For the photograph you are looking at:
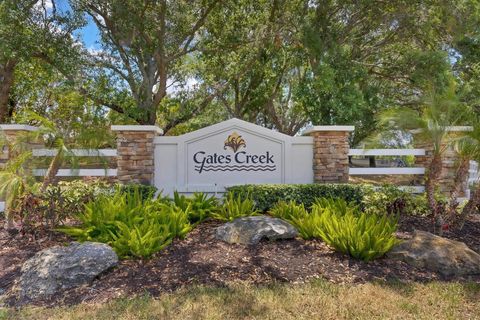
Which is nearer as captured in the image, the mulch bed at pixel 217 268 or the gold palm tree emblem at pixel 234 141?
the mulch bed at pixel 217 268

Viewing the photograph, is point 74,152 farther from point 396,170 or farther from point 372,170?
point 396,170

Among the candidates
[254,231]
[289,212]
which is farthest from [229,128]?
[254,231]

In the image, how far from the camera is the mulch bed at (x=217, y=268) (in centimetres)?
440

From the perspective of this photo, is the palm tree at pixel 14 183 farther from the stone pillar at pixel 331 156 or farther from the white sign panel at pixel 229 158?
the stone pillar at pixel 331 156

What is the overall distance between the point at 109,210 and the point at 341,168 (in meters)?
5.35

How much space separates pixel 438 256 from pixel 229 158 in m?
5.03

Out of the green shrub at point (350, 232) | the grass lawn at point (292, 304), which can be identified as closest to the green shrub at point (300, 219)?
the green shrub at point (350, 232)

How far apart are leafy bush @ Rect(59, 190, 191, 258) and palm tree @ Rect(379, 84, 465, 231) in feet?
12.6

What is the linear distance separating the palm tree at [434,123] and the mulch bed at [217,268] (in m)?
2.13

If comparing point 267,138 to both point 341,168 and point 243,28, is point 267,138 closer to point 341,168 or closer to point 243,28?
point 341,168

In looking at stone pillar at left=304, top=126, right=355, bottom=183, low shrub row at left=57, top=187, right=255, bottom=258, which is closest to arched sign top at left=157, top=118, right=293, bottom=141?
stone pillar at left=304, top=126, right=355, bottom=183

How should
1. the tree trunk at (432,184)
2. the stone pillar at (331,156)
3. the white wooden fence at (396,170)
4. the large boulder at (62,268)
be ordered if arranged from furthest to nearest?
the stone pillar at (331,156) → the white wooden fence at (396,170) → the tree trunk at (432,184) → the large boulder at (62,268)

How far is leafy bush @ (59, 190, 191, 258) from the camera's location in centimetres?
494

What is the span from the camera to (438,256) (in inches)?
195
